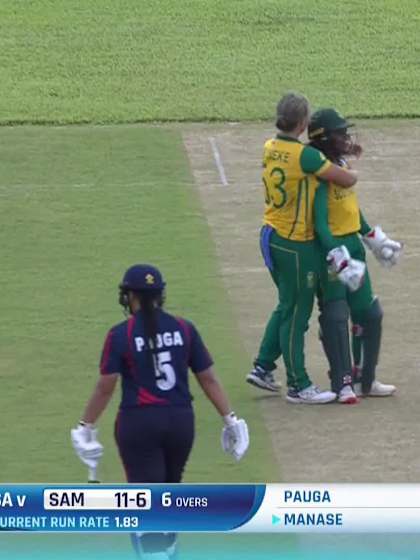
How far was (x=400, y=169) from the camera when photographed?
19828 millimetres

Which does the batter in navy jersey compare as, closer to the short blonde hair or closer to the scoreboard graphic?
the scoreboard graphic

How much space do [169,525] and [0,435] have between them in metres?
2.92

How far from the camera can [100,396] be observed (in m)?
10.9

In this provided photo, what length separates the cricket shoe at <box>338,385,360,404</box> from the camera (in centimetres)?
1370

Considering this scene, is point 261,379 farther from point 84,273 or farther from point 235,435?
point 84,273

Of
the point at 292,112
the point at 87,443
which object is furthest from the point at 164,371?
the point at 292,112

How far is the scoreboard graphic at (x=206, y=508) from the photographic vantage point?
1050 centimetres

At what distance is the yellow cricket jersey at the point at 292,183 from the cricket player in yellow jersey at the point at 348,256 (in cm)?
10

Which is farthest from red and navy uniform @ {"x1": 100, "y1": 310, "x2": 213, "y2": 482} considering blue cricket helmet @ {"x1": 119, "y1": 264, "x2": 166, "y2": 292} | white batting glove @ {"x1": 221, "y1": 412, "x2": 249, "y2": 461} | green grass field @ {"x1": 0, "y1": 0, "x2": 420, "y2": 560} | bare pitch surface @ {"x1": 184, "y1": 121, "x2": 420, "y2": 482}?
bare pitch surface @ {"x1": 184, "y1": 121, "x2": 420, "y2": 482}

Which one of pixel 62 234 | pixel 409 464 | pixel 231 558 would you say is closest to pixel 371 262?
pixel 62 234

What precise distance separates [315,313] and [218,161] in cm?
482

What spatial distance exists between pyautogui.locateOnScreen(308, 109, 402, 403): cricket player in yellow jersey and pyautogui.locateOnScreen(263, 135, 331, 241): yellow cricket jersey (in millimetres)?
103

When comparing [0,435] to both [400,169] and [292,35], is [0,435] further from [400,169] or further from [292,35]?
[292,35]

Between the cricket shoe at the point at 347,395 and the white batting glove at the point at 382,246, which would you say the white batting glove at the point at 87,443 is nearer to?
the cricket shoe at the point at 347,395
